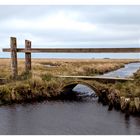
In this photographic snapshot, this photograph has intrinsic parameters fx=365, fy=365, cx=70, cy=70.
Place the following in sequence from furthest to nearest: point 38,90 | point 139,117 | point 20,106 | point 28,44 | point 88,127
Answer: point 28,44 < point 38,90 < point 20,106 < point 139,117 < point 88,127

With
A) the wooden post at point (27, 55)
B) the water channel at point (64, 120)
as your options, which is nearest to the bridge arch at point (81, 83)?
the water channel at point (64, 120)

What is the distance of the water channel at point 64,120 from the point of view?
18.6 meters

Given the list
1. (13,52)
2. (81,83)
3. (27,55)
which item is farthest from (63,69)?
(81,83)

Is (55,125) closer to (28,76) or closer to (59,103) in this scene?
(59,103)

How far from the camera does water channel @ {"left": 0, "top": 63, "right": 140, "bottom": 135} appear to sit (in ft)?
61.0

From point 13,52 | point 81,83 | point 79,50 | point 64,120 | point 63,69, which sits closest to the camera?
point 64,120

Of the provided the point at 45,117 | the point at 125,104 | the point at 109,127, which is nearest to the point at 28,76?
the point at 45,117

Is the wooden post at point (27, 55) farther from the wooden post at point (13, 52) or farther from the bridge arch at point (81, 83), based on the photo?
the bridge arch at point (81, 83)

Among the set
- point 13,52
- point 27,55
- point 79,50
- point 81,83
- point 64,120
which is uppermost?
point 79,50

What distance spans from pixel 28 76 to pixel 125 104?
356 inches

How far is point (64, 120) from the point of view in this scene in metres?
20.9

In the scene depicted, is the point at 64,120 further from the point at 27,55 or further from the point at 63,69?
the point at 63,69

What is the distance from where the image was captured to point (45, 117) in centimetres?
2166

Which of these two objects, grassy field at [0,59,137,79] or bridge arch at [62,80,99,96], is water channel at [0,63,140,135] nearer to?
bridge arch at [62,80,99,96]
